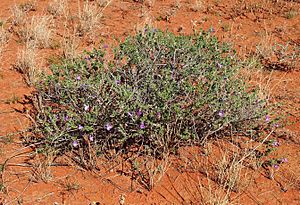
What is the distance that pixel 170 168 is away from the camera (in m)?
3.53

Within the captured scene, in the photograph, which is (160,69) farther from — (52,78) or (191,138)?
(52,78)

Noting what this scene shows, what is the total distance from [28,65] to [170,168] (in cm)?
250

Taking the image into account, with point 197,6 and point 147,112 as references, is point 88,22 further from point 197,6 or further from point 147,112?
point 147,112

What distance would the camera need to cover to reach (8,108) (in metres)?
4.33

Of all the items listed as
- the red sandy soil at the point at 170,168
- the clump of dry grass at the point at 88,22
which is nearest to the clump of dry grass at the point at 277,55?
the red sandy soil at the point at 170,168

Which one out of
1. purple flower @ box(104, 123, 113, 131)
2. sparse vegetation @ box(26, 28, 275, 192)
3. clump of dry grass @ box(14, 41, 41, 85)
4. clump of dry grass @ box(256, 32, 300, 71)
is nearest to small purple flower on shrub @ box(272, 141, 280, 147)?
sparse vegetation @ box(26, 28, 275, 192)

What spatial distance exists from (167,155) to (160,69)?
1.01 metres

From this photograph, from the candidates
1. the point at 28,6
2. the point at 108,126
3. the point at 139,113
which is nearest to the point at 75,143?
the point at 108,126

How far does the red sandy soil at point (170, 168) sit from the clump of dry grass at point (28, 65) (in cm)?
9

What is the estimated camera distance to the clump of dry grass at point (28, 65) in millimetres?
4773

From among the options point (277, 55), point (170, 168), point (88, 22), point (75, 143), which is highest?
point (88, 22)

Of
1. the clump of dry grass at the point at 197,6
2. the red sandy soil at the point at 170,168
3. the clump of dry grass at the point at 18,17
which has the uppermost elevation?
the clump of dry grass at the point at 197,6

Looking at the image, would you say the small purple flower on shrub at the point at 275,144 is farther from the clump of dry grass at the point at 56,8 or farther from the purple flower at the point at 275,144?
the clump of dry grass at the point at 56,8

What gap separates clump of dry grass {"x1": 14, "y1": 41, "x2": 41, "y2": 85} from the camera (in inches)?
188
